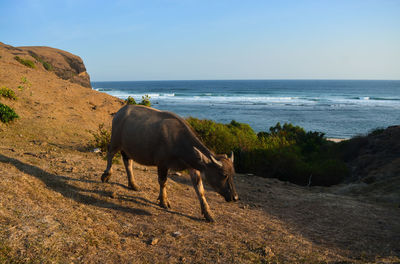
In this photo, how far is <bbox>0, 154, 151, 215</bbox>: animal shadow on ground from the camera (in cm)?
605

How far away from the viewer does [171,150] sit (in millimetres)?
5961

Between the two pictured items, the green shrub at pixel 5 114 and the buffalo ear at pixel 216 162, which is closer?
the buffalo ear at pixel 216 162

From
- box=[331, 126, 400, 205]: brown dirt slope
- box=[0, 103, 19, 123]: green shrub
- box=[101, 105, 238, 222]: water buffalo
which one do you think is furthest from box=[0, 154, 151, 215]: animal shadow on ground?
box=[331, 126, 400, 205]: brown dirt slope

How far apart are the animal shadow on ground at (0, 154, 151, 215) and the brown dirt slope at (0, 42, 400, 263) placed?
0.02 m

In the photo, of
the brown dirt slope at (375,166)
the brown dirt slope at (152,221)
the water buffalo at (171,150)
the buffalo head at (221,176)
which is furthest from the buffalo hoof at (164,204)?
the brown dirt slope at (375,166)

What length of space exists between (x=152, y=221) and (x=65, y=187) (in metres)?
2.22

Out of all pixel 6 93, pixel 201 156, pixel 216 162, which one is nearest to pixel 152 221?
pixel 201 156

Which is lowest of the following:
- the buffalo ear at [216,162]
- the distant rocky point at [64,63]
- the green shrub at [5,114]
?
the buffalo ear at [216,162]

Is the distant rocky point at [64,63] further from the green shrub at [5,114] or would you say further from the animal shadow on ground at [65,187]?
the animal shadow on ground at [65,187]

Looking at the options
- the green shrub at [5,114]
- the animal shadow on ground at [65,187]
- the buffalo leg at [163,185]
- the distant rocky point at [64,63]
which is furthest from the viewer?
the distant rocky point at [64,63]

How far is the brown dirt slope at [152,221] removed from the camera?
436cm

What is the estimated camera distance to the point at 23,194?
543cm

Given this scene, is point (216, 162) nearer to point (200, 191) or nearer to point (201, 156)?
point (201, 156)

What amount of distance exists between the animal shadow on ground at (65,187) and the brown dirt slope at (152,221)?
21mm
